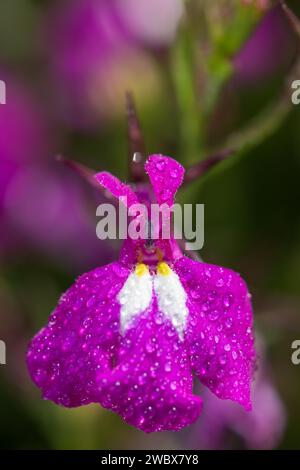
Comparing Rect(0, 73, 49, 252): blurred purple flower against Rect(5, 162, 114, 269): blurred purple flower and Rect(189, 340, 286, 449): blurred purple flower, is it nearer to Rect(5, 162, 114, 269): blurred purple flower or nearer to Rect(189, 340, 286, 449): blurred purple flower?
Rect(5, 162, 114, 269): blurred purple flower

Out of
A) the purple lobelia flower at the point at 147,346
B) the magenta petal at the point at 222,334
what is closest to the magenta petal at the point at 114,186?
the purple lobelia flower at the point at 147,346

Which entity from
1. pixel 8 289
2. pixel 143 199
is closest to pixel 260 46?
pixel 8 289

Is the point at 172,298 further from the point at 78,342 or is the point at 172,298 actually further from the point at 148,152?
the point at 148,152

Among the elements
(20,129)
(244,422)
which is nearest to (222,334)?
(244,422)

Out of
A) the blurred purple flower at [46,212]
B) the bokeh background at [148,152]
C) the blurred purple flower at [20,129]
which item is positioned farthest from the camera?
the blurred purple flower at [20,129]

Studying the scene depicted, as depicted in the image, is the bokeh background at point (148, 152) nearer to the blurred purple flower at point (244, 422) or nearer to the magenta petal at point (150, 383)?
the blurred purple flower at point (244, 422)

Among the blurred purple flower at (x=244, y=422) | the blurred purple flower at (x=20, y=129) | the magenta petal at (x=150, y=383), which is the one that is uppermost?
the blurred purple flower at (x=20, y=129)
